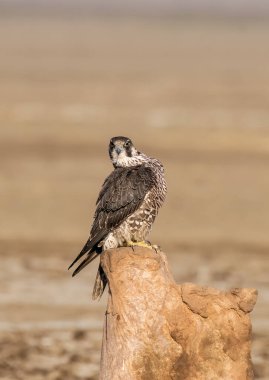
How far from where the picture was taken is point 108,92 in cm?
4644

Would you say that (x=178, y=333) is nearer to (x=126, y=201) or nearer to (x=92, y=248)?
(x=92, y=248)

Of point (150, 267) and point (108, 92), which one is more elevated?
point (108, 92)

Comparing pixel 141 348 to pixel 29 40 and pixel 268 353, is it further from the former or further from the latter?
pixel 29 40

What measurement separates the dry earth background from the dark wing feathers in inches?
180

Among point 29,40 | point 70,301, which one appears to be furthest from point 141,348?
point 29,40

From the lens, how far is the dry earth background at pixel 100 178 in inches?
685

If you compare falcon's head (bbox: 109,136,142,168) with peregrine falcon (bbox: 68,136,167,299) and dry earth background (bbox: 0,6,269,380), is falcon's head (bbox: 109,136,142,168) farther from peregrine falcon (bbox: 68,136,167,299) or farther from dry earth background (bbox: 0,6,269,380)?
dry earth background (bbox: 0,6,269,380)

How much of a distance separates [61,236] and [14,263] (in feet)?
7.86

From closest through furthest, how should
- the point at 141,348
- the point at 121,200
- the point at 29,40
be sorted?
the point at 141,348
the point at 121,200
the point at 29,40

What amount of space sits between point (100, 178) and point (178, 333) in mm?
19220

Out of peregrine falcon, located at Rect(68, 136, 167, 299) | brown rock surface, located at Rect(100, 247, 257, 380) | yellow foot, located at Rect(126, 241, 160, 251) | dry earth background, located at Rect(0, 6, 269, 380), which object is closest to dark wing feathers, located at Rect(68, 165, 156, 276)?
peregrine falcon, located at Rect(68, 136, 167, 299)

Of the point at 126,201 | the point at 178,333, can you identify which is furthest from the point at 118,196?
the point at 178,333

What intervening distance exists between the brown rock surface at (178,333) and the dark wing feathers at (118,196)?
147 centimetres

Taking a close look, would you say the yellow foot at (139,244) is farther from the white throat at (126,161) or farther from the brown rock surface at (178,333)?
the brown rock surface at (178,333)
